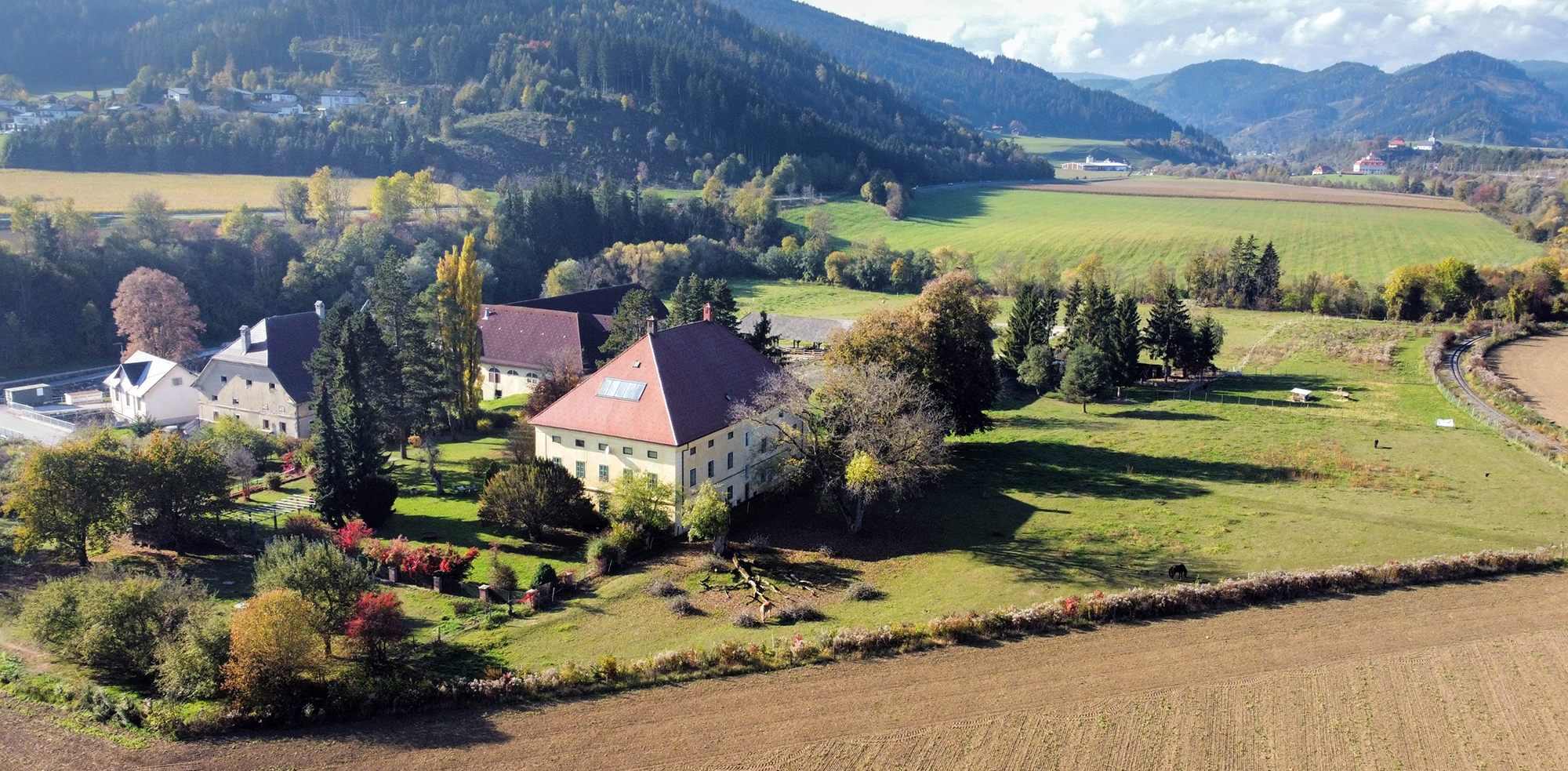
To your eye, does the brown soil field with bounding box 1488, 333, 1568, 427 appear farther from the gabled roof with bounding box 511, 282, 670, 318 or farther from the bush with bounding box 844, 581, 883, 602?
the gabled roof with bounding box 511, 282, 670, 318

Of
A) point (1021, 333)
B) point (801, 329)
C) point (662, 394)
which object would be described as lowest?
point (801, 329)

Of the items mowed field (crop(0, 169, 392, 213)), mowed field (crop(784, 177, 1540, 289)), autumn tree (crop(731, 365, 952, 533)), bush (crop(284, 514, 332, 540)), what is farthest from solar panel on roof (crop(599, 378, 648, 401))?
mowed field (crop(0, 169, 392, 213))

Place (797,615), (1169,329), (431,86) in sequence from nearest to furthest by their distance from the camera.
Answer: (797,615), (1169,329), (431,86)

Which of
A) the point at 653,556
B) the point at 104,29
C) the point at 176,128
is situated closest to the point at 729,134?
the point at 176,128

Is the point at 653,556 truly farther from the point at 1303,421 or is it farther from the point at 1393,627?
the point at 1303,421

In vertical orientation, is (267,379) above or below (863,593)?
above

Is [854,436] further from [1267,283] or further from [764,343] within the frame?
[1267,283]

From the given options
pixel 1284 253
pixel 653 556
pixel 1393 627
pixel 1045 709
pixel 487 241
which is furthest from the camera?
pixel 1284 253

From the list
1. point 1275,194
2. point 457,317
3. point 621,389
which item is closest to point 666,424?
point 621,389
